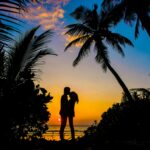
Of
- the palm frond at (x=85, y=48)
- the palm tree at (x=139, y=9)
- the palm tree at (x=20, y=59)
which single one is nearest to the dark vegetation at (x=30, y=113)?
the palm tree at (x=20, y=59)

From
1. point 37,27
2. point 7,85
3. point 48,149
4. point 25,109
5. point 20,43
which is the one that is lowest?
point 48,149

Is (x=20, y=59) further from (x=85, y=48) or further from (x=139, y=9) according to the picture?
(x=85, y=48)

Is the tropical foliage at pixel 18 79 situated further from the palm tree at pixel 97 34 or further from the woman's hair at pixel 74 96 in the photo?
the palm tree at pixel 97 34

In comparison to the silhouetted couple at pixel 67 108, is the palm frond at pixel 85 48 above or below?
above

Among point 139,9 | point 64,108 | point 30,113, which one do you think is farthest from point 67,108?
point 139,9

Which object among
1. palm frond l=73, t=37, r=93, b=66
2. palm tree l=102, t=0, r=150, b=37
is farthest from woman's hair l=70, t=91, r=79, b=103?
palm frond l=73, t=37, r=93, b=66

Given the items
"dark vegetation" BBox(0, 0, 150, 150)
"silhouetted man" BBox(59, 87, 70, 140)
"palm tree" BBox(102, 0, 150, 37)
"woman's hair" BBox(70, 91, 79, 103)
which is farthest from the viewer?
"palm tree" BBox(102, 0, 150, 37)

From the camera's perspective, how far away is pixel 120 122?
38.5 ft

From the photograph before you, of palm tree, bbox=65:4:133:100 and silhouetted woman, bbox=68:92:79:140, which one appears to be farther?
palm tree, bbox=65:4:133:100

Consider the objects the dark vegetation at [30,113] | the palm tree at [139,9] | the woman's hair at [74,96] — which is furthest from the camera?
the palm tree at [139,9]

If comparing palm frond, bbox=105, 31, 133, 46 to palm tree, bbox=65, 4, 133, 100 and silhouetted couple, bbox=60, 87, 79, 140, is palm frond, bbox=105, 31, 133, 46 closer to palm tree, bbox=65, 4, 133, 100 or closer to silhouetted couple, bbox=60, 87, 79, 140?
palm tree, bbox=65, 4, 133, 100

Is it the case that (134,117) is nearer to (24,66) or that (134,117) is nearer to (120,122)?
(120,122)

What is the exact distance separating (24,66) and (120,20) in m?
16.1

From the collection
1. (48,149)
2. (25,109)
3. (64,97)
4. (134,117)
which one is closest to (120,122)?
(134,117)
